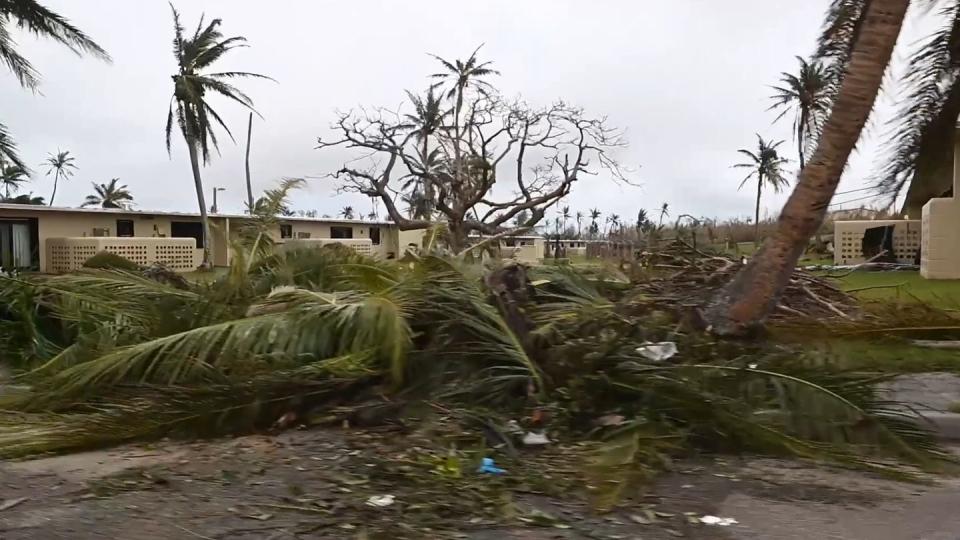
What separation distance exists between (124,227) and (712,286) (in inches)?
1252

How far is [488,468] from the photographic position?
4.55 m

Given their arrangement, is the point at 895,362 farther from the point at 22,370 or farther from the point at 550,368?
the point at 22,370

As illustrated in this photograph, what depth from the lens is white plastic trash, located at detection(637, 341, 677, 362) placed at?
5.81 metres

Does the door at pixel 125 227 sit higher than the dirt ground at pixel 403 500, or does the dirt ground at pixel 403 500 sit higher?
the door at pixel 125 227

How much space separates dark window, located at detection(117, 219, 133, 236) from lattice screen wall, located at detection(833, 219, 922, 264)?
3015 centimetres

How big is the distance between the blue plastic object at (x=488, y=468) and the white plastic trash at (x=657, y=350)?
1768 mm

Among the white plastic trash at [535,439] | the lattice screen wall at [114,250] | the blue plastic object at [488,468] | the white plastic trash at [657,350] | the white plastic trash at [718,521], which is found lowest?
the white plastic trash at [718,521]

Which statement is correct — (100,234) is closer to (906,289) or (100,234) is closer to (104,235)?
(104,235)

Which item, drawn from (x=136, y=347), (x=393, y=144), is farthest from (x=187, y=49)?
(x=136, y=347)

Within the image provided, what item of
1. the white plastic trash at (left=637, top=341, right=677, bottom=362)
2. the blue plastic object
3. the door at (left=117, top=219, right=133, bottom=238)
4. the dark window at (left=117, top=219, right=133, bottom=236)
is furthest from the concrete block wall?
the dark window at (left=117, top=219, right=133, bottom=236)

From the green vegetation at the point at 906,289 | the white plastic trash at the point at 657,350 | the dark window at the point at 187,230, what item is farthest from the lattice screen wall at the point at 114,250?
the white plastic trash at the point at 657,350

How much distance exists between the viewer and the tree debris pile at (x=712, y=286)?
824 centimetres

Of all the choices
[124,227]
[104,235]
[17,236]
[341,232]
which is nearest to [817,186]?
[17,236]

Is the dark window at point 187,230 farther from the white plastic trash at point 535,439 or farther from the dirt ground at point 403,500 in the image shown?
the white plastic trash at point 535,439
